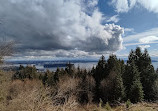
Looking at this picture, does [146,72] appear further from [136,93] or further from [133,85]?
[136,93]

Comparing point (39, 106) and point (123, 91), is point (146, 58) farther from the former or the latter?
point (39, 106)

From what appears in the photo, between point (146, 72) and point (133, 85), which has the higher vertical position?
point (146, 72)

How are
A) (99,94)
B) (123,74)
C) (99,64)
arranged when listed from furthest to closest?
(99,64) < (99,94) < (123,74)

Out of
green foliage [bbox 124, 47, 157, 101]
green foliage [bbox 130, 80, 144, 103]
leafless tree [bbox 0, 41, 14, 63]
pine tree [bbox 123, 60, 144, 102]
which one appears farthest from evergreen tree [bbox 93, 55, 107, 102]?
leafless tree [bbox 0, 41, 14, 63]

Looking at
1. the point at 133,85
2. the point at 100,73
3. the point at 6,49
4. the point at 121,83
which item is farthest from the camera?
the point at 100,73

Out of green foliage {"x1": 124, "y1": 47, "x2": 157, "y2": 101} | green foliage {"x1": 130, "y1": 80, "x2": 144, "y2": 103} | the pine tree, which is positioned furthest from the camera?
green foliage {"x1": 124, "y1": 47, "x2": 157, "y2": 101}

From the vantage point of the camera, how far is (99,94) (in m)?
24.9

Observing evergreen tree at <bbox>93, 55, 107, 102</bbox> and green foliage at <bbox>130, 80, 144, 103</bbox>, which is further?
evergreen tree at <bbox>93, 55, 107, 102</bbox>

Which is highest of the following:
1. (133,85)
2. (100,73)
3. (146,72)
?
(146,72)

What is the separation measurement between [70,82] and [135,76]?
1169cm

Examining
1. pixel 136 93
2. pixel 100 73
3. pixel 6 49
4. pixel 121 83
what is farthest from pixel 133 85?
pixel 6 49

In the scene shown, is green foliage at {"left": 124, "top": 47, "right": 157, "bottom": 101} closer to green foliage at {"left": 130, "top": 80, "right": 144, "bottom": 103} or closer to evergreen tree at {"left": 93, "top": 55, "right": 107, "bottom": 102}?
green foliage at {"left": 130, "top": 80, "right": 144, "bottom": 103}

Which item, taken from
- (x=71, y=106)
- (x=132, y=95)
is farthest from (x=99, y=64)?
(x=71, y=106)

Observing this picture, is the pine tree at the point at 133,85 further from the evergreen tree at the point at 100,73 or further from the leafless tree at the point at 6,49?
the leafless tree at the point at 6,49
